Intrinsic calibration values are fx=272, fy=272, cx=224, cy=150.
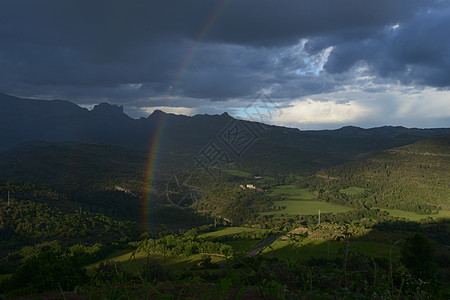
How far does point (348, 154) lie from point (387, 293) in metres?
161

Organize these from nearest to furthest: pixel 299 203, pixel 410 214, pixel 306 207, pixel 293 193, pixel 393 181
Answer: pixel 410 214
pixel 306 207
pixel 299 203
pixel 393 181
pixel 293 193

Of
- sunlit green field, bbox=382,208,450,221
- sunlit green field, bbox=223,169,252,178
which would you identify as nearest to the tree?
sunlit green field, bbox=382,208,450,221

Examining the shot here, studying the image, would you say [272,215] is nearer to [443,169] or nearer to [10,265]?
[10,265]

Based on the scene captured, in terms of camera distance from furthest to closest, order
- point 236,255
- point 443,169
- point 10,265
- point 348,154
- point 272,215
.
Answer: point 348,154, point 443,169, point 272,215, point 10,265, point 236,255

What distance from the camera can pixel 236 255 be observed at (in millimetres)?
1721

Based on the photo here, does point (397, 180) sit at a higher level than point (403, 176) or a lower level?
lower

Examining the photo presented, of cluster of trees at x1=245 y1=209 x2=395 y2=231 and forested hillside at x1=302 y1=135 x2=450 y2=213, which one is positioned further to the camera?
forested hillside at x1=302 y1=135 x2=450 y2=213

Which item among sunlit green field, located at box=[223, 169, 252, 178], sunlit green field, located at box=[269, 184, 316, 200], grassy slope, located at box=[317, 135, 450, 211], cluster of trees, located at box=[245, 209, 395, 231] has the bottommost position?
sunlit green field, located at box=[269, 184, 316, 200]

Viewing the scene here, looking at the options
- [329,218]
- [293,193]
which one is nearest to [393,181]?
[293,193]

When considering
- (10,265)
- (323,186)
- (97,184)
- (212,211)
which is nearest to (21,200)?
(10,265)

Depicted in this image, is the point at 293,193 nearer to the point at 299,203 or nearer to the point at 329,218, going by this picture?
the point at 299,203

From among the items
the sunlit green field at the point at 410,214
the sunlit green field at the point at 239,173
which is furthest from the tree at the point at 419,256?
the sunlit green field at the point at 239,173

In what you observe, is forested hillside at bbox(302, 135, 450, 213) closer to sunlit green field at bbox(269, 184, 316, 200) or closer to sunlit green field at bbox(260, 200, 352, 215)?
sunlit green field at bbox(269, 184, 316, 200)

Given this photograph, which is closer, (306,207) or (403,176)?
(306,207)
